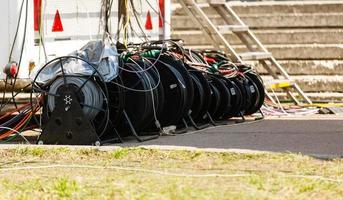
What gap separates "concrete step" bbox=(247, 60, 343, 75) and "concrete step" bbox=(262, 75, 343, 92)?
15 centimetres

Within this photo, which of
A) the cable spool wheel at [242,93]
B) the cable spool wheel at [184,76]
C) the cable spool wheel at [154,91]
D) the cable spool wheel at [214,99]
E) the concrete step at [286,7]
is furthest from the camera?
the concrete step at [286,7]

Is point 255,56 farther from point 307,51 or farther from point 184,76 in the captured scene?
point 184,76

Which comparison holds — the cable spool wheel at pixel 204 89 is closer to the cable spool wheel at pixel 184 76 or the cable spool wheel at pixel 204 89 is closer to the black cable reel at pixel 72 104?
the cable spool wheel at pixel 184 76

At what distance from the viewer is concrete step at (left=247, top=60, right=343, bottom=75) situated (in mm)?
15750

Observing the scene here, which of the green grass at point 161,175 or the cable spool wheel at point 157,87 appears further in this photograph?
the cable spool wheel at point 157,87

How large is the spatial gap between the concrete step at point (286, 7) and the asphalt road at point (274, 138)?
4400 mm

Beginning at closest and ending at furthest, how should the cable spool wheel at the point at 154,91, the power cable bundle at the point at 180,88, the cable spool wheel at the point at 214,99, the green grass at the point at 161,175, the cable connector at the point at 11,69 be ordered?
the green grass at the point at 161,175 < the cable connector at the point at 11,69 < the power cable bundle at the point at 180,88 < the cable spool wheel at the point at 154,91 < the cable spool wheel at the point at 214,99

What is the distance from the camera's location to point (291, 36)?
16047mm

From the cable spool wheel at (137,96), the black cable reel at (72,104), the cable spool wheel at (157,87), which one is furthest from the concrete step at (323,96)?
the black cable reel at (72,104)

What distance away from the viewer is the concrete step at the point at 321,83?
1559cm

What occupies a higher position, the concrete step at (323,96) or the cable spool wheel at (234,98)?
the cable spool wheel at (234,98)

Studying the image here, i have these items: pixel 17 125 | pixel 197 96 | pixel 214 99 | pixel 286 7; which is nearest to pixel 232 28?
pixel 214 99

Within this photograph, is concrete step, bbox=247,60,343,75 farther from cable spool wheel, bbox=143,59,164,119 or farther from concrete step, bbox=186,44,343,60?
cable spool wheel, bbox=143,59,164,119

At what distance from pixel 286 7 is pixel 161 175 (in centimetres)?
921
